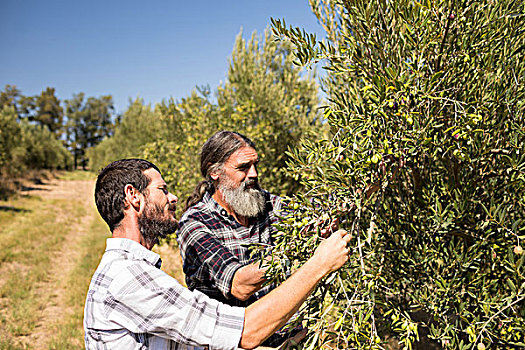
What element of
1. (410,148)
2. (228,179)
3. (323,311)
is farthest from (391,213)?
(228,179)

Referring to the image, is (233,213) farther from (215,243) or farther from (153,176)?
(153,176)

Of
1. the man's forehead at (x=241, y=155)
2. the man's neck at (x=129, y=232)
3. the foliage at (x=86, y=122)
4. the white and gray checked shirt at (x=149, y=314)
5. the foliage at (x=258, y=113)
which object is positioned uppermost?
the foliage at (x=86, y=122)

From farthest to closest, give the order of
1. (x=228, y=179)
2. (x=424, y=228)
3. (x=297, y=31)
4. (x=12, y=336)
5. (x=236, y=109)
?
1. (x=236, y=109)
2. (x=12, y=336)
3. (x=228, y=179)
4. (x=424, y=228)
5. (x=297, y=31)

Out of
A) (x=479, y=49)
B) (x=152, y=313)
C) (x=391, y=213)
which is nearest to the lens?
(x=152, y=313)

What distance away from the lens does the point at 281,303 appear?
1934 mm

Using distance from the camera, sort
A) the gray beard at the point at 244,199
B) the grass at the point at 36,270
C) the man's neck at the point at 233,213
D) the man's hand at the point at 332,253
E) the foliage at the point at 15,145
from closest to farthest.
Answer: the man's hand at the point at 332,253, the gray beard at the point at 244,199, the man's neck at the point at 233,213, the grass at the point at 36,270, the foliage at the point at 15,145

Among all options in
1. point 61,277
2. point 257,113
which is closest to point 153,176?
point 257,113

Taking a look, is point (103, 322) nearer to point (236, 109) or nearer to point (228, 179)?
point (228, 179)

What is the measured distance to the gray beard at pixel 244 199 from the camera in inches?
136

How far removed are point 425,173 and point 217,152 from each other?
1837 mm

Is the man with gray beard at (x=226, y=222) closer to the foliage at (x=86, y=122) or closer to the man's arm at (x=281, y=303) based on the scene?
the man's arm at (x=281, y=303)

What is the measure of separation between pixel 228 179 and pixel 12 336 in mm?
7530

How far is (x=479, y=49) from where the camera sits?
8.45 ft

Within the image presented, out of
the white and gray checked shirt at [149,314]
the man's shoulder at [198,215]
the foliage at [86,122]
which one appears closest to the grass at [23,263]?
the man's shoulder at [198,215]
